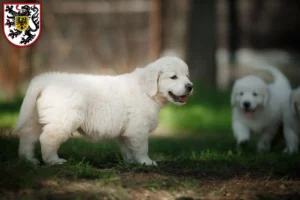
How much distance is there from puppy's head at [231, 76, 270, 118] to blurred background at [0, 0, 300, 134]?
242cm

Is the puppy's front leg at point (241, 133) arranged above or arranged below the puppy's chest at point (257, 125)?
below

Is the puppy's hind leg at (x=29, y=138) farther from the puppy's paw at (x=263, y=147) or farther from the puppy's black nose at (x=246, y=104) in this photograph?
the puppy's paw at (x=263, y=147)

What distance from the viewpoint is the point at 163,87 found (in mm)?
5566

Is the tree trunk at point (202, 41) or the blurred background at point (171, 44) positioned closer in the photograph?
the blurred background at point (171, 44)

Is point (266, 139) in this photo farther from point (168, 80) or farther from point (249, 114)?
point (168, 80)

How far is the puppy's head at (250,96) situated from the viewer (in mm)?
7172

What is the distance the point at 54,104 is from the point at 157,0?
9.01 meters

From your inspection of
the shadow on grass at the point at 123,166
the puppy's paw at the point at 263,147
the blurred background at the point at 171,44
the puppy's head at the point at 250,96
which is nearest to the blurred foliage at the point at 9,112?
the blurred background at the point at 171,44

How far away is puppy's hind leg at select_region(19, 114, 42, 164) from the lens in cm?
520

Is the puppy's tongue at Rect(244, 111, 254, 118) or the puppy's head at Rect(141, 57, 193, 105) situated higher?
the puppy's head at Rect(141, 57, 193, 105)

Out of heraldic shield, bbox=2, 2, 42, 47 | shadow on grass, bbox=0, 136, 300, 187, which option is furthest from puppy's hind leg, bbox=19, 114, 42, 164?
heraldic shield, bbox=2, 2, 42, 47

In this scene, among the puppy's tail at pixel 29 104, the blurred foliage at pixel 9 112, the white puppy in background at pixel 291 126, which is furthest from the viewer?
the blurred foliage at pixel 9 112

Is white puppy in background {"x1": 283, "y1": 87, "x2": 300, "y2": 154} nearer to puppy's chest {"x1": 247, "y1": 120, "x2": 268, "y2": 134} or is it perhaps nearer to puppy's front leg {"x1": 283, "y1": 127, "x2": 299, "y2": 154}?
puppy's front leg {"x1": 283, "y1": 127, "x2": 299, "y2": 154}

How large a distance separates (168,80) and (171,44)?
32.5 ft
